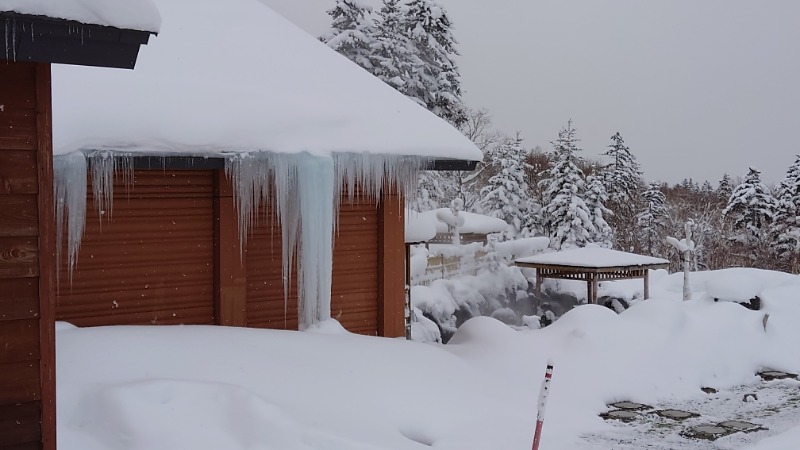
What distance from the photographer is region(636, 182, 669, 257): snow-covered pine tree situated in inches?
1339

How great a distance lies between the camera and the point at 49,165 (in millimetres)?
3301

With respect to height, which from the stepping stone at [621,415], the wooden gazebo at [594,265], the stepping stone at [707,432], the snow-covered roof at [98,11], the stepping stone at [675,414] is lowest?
the stepping stone at [675,414]

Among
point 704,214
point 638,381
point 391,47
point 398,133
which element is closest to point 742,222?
point 704,214

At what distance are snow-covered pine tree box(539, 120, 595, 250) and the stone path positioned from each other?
1783 cm

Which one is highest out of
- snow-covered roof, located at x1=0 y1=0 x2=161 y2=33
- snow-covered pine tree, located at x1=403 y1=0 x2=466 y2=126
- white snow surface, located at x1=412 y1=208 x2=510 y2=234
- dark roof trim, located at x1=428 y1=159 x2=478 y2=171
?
snow-covered pine tree, located at x1=403 y1=0 x2=466 y2=126

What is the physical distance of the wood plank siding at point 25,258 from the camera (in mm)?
3199

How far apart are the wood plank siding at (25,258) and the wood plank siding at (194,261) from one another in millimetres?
4294

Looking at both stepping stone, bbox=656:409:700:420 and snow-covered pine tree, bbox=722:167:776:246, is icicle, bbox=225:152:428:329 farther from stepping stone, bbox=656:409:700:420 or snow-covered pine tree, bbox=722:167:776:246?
snow-covered pine tree, bbox=722:167:776:246

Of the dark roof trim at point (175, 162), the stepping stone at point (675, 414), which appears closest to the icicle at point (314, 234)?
the dark roof trim at point (175, 162)

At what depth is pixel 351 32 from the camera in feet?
76.0

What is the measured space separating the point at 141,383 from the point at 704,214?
1370 inches

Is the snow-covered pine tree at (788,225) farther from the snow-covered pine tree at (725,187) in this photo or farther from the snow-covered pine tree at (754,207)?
the snow-covered pine tree at (725,187)

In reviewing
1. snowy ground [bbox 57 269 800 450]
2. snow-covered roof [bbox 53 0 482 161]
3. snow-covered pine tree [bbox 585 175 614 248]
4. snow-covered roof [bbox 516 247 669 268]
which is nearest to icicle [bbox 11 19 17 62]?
snowy ground [bbox 57 269 800 450]

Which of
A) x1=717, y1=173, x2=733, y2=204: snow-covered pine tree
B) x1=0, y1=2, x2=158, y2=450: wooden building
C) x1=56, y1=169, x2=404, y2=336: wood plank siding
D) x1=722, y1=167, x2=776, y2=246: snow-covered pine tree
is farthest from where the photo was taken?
x1=717, y1=173, x2=733, y2=204: snow-covered pine tree
